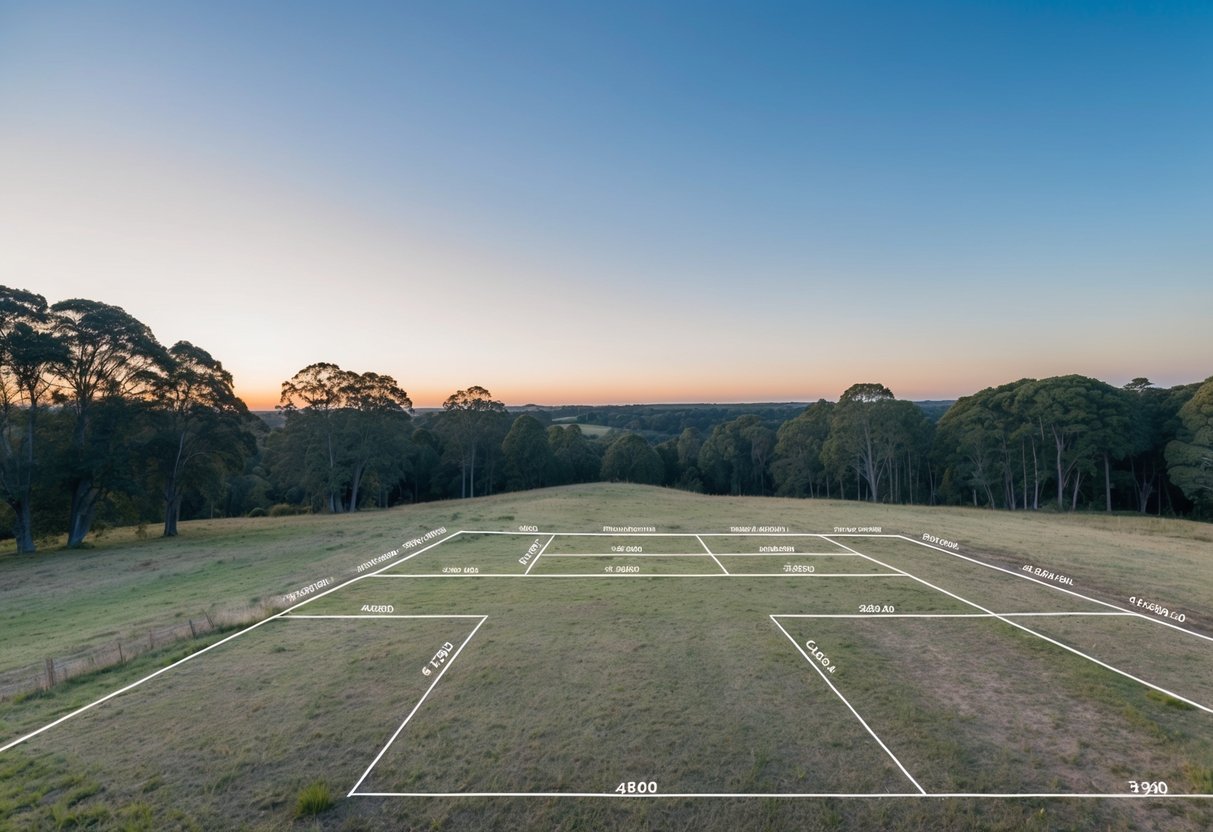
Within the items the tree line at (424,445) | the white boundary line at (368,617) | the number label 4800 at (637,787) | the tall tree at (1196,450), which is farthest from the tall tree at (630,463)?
the number label 4800 at (637,787)

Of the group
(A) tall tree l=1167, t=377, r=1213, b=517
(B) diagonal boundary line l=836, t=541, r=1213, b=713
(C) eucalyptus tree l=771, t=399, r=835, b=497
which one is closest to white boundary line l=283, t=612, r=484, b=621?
(B) diagonal boundary line l=836, t=541, r=1213, b=713

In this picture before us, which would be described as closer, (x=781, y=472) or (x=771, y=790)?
(x=771, y=790)

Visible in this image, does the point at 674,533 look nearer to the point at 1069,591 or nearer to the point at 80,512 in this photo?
the point at 1069,591

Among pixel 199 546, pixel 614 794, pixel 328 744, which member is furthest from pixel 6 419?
pixel 614 794

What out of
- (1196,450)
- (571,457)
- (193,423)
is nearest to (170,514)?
(193,423)

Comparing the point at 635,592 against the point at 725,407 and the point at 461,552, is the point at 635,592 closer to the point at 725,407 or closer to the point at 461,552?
the point at 461,552

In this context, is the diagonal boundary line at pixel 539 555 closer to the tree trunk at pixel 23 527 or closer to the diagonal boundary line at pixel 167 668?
the diagonal boundary line at pixel 167 668
